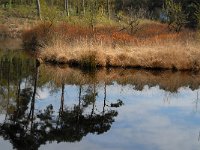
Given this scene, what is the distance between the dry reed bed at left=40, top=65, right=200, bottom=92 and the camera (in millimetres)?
19422

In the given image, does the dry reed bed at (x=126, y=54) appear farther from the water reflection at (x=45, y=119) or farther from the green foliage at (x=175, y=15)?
the green foliage at (x=175, y=15)

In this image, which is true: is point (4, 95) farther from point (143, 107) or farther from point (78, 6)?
point (78, 6)

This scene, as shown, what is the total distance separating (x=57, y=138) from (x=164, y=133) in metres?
2.89

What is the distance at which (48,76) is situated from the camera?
808 inches

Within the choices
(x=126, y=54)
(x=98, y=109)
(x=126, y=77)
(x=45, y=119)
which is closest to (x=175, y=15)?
(x=126, y=54)

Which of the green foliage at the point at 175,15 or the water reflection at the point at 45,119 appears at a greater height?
the water reflection at the point at 45,119

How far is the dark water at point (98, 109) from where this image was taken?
11031mm

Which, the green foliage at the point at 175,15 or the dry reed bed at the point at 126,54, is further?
the green foliage at the point at 175,15

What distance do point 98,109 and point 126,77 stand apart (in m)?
6.37

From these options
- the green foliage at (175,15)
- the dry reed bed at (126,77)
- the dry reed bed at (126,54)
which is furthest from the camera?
the green foliage at (175,15)

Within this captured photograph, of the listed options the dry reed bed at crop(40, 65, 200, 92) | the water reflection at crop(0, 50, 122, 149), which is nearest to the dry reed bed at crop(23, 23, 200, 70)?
the dry reed bed at crop(40, 65, 200, 92)

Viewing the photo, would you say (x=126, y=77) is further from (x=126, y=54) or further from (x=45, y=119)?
(x=45, y=119)

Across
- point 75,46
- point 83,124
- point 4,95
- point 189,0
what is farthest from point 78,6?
point 83,124

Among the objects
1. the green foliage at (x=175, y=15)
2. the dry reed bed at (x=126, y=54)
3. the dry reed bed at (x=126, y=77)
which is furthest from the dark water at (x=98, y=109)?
the green foliage at (x=175, y=15)
